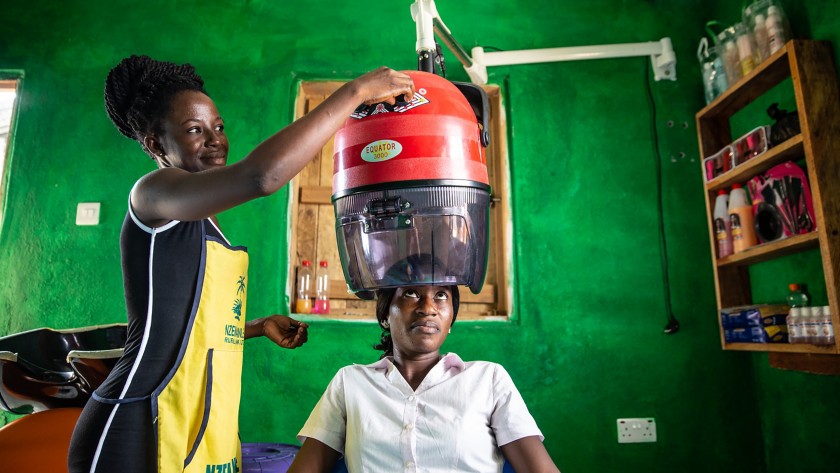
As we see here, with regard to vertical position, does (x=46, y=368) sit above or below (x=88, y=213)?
below

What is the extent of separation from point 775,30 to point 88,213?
9.24 feet

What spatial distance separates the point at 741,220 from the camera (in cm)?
216

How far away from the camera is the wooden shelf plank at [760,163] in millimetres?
1872

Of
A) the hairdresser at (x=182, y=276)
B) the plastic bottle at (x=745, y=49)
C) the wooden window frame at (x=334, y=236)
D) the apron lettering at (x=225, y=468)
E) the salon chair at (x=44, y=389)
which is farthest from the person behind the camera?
the wooden window frame at (x=334, y=236)

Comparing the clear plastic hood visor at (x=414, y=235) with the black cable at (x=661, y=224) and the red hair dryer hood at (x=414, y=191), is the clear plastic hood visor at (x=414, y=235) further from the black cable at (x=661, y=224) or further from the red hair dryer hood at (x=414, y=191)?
the black cable at (x=661, y=224)

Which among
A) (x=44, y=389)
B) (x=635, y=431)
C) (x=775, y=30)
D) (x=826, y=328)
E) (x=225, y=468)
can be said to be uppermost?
(x=775, y=30)

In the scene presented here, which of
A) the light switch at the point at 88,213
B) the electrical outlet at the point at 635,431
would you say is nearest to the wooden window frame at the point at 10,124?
the light switch at the point at 88,213

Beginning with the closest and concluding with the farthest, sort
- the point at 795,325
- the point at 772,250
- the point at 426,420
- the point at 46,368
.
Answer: the point at 426,420, the point at 46,368, the point at 795,325, the point at 772,250

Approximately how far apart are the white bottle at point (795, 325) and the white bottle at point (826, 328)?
90 millimetres

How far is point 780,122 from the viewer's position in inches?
77.8

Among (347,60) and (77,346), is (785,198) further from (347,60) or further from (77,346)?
(77,346)

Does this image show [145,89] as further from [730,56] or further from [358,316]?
[730,56]

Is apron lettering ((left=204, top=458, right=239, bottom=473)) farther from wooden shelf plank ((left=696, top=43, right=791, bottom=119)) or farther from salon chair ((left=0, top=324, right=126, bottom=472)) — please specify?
wooden shelf plank ((left=696, top=43, right=791, bottom=119))

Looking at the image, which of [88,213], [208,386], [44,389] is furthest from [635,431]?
[88,213]
